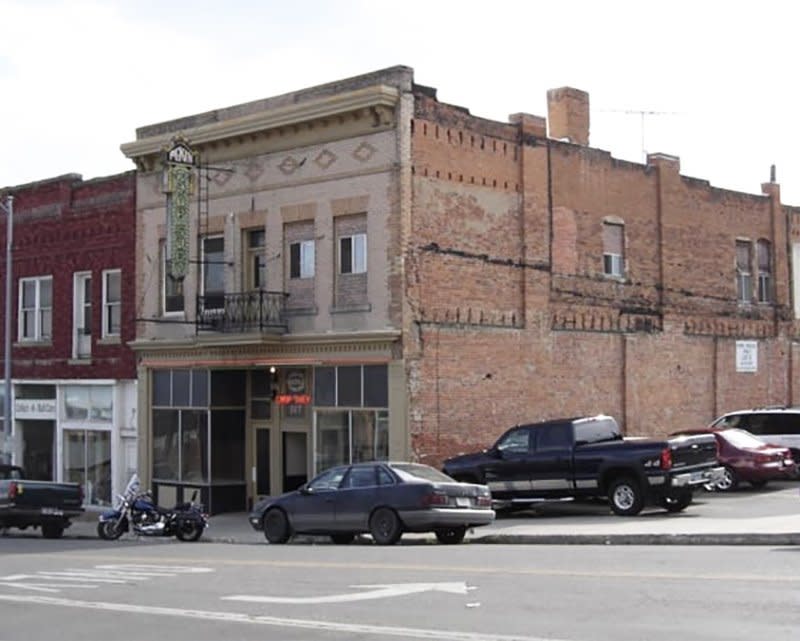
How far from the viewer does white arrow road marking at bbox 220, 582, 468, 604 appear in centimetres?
1216

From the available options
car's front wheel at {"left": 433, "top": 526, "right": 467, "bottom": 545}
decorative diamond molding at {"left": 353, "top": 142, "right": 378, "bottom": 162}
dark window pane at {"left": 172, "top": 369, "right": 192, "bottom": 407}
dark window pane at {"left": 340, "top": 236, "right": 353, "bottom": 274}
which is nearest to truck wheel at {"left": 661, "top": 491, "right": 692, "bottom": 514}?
car's front wheel at {"left": 433, "top": 526, "right": 467, "bottom": 545}

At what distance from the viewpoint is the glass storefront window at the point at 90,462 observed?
108 feet

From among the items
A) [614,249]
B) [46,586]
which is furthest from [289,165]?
[46,586]

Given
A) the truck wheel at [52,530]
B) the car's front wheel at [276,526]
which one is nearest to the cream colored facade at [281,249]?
the truck wheel at [52,530]

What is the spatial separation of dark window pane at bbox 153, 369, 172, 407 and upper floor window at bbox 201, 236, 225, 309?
258 centimetres

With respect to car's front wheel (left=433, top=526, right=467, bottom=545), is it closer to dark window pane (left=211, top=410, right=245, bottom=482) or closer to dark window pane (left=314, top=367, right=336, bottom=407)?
dark window pane (left=314, top=367, right=336, bottom=407)

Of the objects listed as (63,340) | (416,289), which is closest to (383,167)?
(416,289)

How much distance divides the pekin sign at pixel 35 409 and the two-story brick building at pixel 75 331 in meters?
0.03

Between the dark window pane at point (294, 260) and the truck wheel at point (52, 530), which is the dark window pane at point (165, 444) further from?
the dark window pane at point (294, 260)

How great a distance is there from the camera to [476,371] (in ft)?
87.8

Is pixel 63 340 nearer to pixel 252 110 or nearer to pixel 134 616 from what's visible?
pixel 252 110

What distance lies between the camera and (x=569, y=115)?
104 ft

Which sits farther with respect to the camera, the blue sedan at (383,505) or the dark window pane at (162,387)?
the dark window pane at (162,387)

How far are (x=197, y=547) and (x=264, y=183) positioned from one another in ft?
31.2
